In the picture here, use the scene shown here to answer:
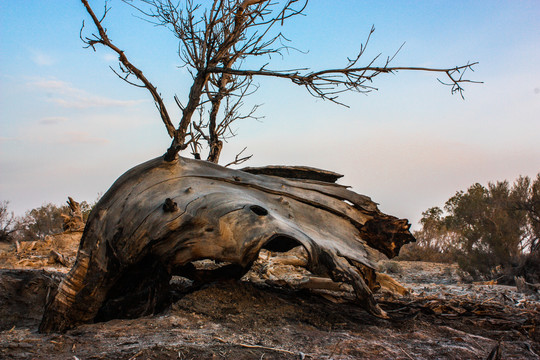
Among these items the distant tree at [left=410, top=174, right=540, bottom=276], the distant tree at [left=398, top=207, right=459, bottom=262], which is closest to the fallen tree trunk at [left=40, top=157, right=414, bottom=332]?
the distant tree at [left=410, top=174, right=540, bottom=276]

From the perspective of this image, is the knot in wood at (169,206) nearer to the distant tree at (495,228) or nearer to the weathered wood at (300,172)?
the weathered wood at (300,172)

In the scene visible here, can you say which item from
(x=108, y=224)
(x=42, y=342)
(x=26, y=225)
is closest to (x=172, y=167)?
(x=108, y=224)

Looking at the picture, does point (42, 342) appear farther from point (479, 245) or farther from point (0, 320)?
point (479, 245)

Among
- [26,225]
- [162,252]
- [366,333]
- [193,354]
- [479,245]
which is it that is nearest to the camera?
[193,354]

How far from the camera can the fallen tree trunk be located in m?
3.93

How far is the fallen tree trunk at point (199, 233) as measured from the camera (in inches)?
155

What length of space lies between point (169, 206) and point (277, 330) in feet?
4.86

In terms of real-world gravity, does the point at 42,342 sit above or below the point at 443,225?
below

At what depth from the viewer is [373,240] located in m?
4.92

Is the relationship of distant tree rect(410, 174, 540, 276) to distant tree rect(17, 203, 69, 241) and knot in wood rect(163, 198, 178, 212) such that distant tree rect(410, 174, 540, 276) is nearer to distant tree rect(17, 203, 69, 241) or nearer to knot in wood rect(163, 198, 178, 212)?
knot in wood rect(163, 198, 178, 212)

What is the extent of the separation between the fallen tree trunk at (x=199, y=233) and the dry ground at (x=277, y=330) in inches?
13.2

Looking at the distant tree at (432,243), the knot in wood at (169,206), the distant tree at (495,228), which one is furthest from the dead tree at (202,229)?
the distant tree at (432,243)

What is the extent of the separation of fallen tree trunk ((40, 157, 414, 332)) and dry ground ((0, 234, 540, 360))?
34 cm

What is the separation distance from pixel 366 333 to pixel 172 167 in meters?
2.66
